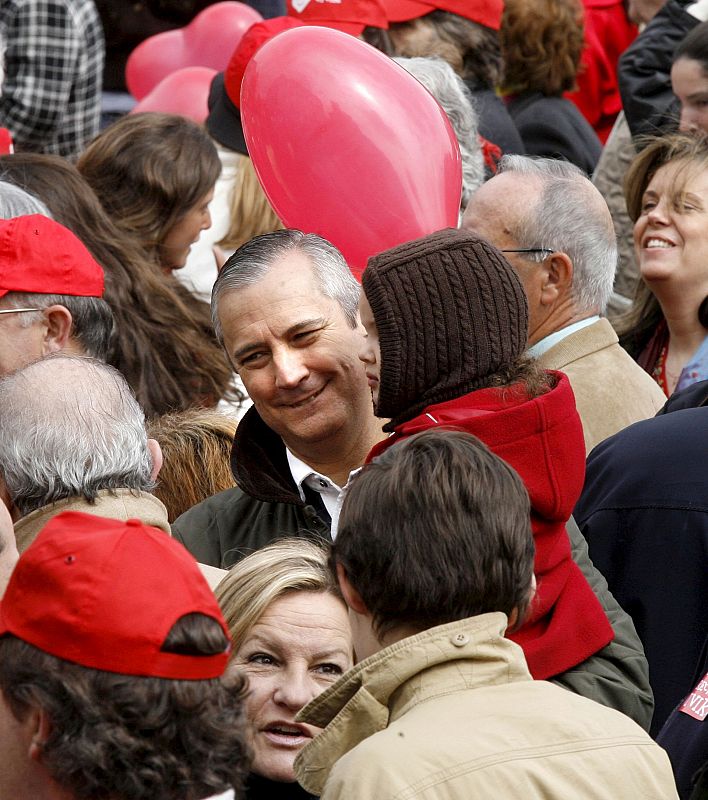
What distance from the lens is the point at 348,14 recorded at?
4883 millimetres

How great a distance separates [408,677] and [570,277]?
2005 mm

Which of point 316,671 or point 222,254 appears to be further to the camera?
point 222,254

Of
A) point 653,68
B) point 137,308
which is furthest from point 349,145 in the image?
point 653,68

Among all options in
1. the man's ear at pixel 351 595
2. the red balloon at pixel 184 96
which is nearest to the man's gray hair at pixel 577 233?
the man's ear at pixel 351 595

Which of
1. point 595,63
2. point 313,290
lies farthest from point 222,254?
point 595,63

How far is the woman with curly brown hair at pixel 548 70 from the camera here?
5.68 m

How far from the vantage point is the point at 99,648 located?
1.82 meters

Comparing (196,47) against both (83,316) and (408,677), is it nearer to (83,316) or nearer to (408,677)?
(83,316)

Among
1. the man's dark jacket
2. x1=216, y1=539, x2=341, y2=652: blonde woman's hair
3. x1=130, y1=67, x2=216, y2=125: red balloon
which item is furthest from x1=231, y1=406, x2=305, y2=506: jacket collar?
x1=130, y1=67, x2=216, y2=125: red balloon

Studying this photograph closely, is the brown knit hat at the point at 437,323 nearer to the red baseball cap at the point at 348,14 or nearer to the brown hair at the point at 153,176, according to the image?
the brown hair at the point at 153,176

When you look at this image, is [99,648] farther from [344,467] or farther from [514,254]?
[514,254]

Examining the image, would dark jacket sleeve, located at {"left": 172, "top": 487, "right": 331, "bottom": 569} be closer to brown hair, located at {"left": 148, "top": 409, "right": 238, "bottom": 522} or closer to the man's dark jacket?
the man's dark jacket

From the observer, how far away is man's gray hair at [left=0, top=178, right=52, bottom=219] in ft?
12.5

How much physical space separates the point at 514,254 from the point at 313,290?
81 cm
